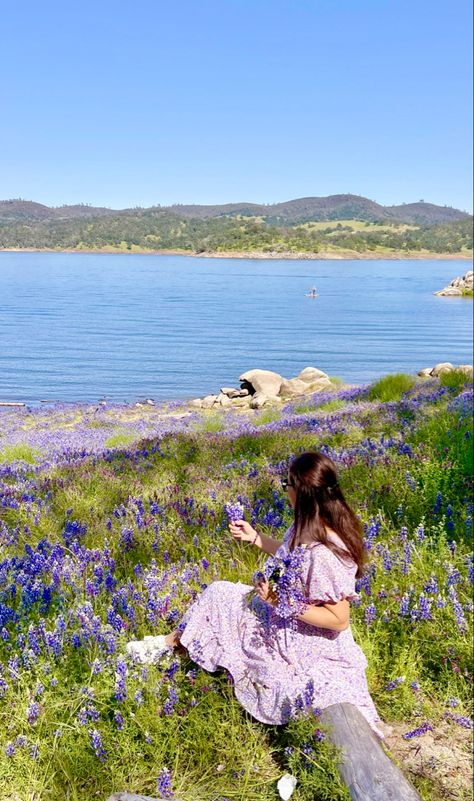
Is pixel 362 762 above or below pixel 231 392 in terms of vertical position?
above

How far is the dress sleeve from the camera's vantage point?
313cm

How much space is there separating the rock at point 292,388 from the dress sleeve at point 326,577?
17.3 meters

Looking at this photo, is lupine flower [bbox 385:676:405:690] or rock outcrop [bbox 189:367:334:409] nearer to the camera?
lupine flower [bbox 385:676:405:690]

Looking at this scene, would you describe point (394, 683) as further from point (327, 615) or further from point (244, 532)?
point (244, 532)

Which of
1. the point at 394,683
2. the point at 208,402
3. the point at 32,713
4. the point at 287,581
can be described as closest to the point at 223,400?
the point at 208,402

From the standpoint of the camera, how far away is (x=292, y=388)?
2092 cm

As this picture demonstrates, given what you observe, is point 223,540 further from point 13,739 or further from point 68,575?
point 13,739

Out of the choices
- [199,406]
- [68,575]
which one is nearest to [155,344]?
[199,406]

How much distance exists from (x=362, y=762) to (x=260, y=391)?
18.4 metres

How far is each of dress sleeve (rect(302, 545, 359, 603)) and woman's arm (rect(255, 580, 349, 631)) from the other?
4 cm

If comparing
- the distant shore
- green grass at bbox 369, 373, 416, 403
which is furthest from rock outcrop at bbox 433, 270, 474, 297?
the distant shore

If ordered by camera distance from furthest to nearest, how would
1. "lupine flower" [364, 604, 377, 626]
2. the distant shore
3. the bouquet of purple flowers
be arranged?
1. the distant shore
2. "lupine flower" [364, 604, 377, 626]
3. the bouquet of purple flowers

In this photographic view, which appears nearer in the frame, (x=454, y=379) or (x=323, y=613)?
(x=323, y=613)

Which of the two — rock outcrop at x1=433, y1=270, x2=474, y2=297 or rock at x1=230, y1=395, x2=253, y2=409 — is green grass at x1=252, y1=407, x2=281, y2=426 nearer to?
rock at x1=230, y1=395, x2=253, y2=409
